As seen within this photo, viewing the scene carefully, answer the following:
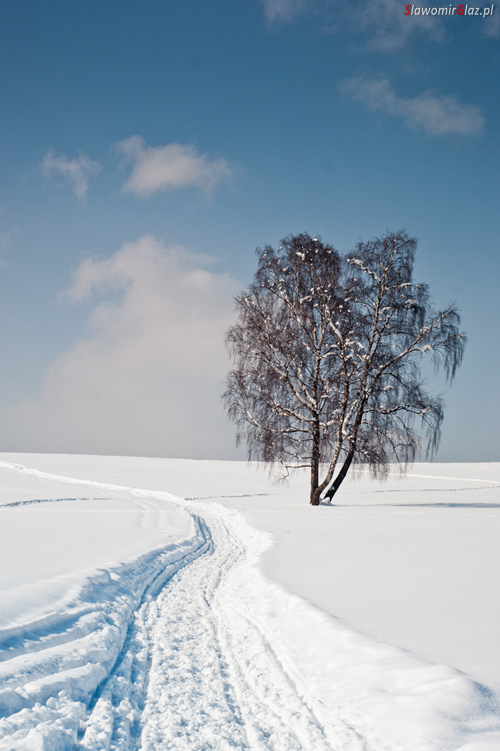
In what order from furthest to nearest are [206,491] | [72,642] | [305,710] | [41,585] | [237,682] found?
[206,491], [41,585], [72,642], [237,682], [305,710]

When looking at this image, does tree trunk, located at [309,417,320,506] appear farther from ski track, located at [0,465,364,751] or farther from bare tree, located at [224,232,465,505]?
ski track, located at [0,465,364,751]

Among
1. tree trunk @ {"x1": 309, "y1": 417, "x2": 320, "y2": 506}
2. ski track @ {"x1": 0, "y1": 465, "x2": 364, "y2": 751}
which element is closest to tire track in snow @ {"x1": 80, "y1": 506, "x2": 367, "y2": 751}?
ski track @ {"x1": 0, "y1": 465, "x2": 364, "y2": 751}

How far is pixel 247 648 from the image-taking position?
4.00m

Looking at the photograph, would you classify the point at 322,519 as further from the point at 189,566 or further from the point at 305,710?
the point at 305,710

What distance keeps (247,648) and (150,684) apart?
3.23ft

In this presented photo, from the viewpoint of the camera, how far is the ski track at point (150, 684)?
8.29ft

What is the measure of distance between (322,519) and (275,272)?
8.62 meters

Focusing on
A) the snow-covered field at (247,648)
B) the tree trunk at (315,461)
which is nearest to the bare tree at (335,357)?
the tree trunk at (315,461)

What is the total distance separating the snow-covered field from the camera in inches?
101

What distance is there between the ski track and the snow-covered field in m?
0.01

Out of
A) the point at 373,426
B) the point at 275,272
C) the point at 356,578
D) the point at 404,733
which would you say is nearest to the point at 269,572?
the point at 356,578

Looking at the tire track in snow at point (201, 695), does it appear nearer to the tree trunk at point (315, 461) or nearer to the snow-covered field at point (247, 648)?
the snow-covered field at point (247, 648)

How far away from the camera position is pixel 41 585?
512cm

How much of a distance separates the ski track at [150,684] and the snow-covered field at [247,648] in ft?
0.04
